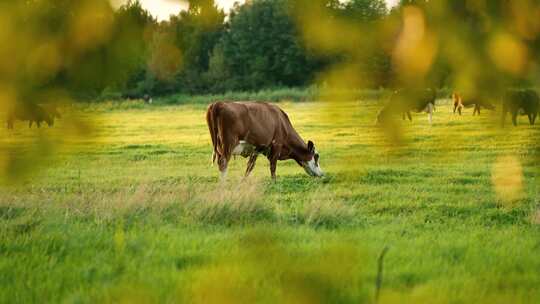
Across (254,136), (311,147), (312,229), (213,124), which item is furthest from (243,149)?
(312,229)

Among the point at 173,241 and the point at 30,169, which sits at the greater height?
the point at 30,169

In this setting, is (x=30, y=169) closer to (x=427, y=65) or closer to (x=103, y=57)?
(x=103, y=57)

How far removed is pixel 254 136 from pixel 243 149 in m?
0.30

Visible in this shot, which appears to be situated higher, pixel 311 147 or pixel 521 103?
pixel 521 103

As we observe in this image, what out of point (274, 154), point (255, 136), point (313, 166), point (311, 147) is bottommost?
point (313, 166)

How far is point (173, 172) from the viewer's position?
40.8 ft

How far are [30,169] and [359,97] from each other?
664 millimetres

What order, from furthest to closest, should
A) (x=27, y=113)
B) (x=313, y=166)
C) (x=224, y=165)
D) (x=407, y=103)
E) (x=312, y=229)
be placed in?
(x=313, y=166)
(x=224, y=165)
(x=312, y=229)
(x=407, y=103)
(x=27, y=113)

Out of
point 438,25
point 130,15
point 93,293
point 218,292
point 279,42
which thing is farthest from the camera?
point 93,293

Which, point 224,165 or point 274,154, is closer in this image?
point 224,165

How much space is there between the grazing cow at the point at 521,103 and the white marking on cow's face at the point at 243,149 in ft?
35.5

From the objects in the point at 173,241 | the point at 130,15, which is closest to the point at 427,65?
the point at 130,15

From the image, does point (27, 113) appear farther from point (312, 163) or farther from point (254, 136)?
point (254, 136)

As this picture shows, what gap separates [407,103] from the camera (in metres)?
1.30
